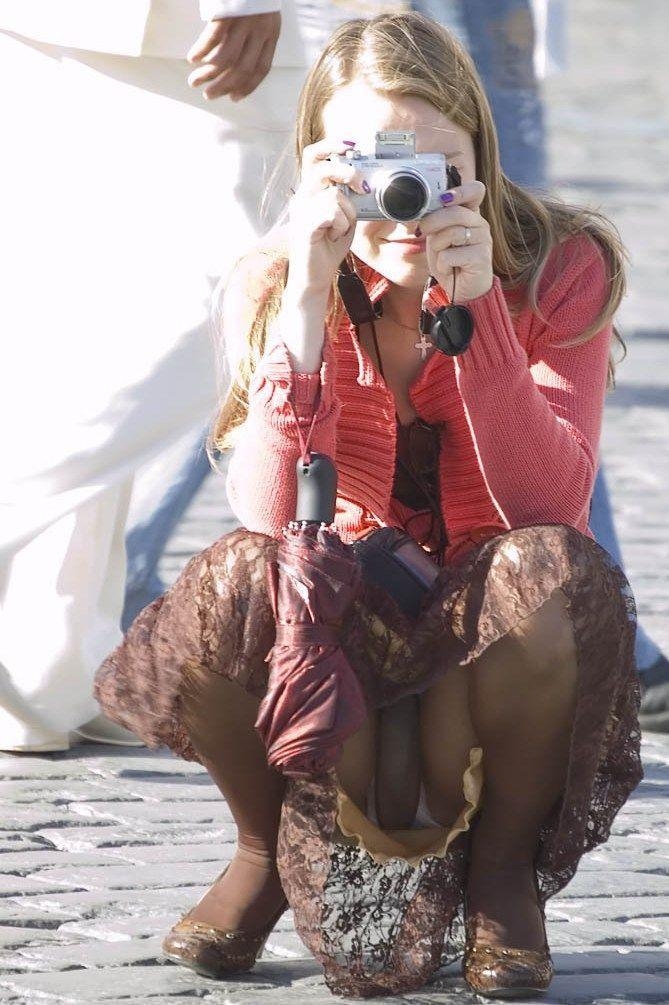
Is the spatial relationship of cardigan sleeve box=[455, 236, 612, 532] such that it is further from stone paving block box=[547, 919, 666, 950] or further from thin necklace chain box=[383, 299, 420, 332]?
stone paving block box=[547, 919, 666, 950]

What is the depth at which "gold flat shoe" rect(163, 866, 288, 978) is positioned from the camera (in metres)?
2.59

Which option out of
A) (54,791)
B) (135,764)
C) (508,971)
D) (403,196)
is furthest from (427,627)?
(135,764)

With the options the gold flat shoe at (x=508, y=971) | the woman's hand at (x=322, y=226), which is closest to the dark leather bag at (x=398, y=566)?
the woman's hand at (x=322, y=226)

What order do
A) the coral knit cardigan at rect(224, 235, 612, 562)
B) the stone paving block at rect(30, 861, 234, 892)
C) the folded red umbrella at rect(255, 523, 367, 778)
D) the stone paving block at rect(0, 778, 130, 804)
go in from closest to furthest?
the folded red umbrella at rect(255, 523, 367, 778) → the coral knit cardigan at rect(224, 235, 612, 562) → the stone paving block at rect(30, 861, 234, 892) → the stone paving block at rect(0, 778, 130, 804)

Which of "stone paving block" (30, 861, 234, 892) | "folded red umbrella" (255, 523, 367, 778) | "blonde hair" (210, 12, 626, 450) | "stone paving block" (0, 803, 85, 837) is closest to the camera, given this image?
"folded red umbrella" (255, 523, 367, 778)

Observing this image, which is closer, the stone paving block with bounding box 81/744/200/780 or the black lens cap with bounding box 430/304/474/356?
the black lens cap with bounding box 430/304/474/356

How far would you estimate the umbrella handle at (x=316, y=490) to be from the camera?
2555mm

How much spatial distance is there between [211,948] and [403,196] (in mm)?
970

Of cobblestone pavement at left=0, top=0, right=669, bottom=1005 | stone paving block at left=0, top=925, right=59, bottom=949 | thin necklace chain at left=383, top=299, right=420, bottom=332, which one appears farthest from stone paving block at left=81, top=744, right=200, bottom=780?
thin necklace chain at left=383, top=299, right=420, bottom=332

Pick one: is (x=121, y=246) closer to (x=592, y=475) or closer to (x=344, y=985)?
(x=592, y=475)

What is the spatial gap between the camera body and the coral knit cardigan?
0.48ft

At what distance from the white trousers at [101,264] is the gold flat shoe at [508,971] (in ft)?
4.24

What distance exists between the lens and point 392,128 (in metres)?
2.70

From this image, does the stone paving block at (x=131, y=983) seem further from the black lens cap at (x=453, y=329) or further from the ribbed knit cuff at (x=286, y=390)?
the black lens cap at (x=453, y=329)
